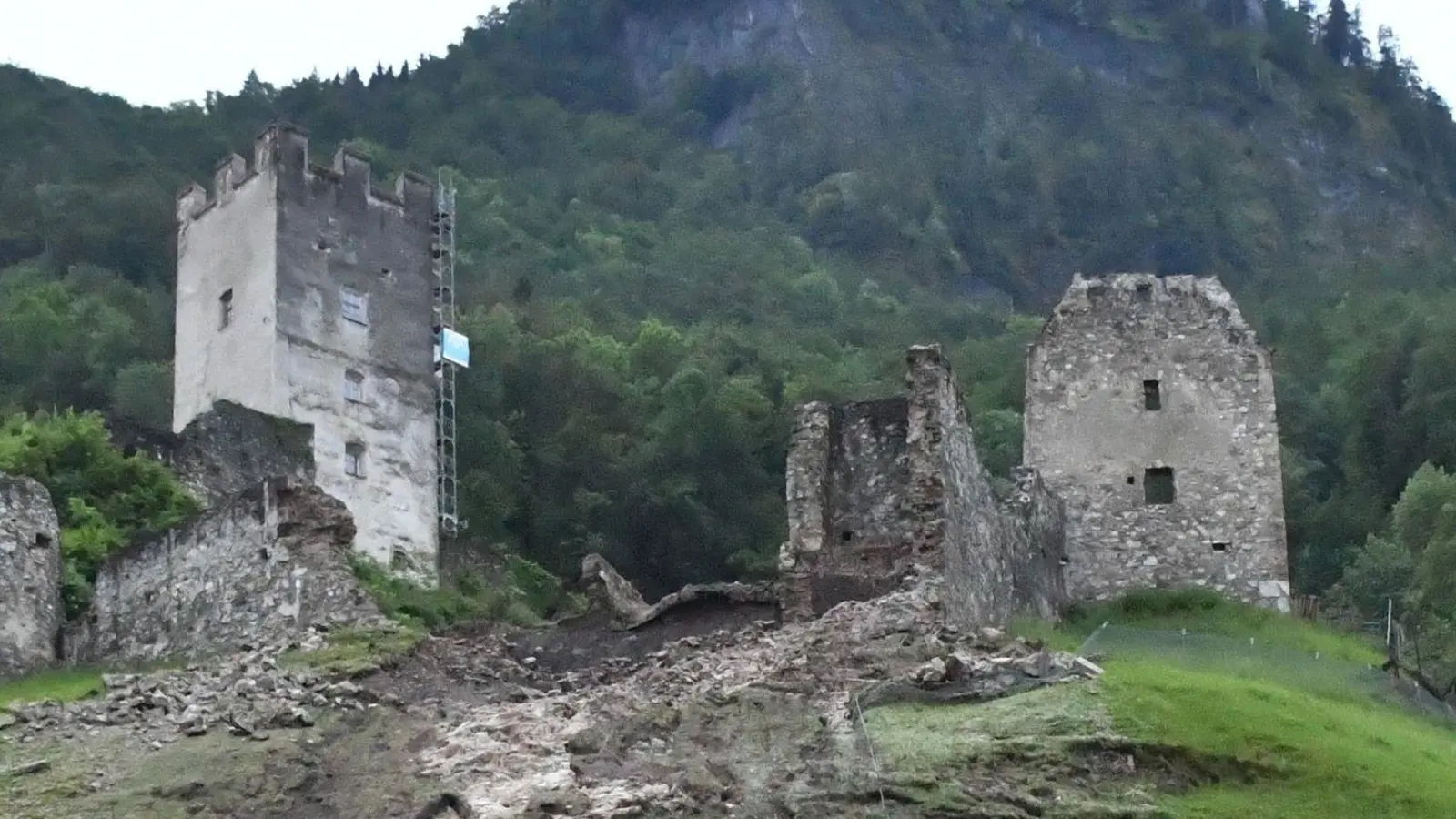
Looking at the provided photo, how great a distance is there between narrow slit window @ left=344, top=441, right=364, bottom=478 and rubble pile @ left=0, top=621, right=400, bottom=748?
1644 cm

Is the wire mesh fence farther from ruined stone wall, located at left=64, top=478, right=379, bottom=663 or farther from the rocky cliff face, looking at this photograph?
the rocky cliff face

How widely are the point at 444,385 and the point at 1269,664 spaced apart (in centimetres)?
2279

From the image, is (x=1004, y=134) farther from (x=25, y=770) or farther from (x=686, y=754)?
(x=25, y=770)

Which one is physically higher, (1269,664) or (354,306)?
(354,306)

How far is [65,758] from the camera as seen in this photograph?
85.0 feet

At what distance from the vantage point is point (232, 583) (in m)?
34.1

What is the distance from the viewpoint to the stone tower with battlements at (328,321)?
46.0 metres

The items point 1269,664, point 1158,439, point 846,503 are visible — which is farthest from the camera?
point 1158,439

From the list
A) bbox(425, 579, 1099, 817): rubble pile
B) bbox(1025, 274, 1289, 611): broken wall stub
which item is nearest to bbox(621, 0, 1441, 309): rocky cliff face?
bbox(1025, 274, 1289, 611): broken wall stub

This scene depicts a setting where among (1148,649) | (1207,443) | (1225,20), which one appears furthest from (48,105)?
(1225,20)

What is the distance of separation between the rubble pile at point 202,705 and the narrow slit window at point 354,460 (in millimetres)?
16444

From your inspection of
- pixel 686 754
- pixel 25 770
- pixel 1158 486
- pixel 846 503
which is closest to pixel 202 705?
pixel 25 770

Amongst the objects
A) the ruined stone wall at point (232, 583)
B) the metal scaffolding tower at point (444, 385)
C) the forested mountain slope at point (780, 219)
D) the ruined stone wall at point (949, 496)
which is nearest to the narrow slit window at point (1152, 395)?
the forested mountain slope at point (780, 219)

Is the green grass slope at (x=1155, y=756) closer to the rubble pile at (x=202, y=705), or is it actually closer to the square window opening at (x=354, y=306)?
the rubble pile at (x=202, y=705)
